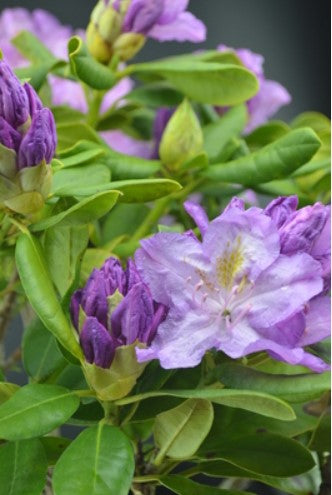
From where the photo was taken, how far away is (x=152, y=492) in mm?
627

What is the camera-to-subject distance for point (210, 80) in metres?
0.77

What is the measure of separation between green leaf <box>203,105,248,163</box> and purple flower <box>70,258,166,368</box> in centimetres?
27

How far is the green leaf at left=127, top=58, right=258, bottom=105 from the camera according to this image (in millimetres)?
749

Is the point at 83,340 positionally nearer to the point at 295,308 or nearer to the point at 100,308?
the point at 100,308

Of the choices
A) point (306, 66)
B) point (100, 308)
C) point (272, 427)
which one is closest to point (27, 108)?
point (100, 308)

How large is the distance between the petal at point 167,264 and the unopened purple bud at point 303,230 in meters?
0.06

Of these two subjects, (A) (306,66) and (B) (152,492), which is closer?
(B) (152,492)

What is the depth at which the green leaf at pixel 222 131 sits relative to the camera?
0.79 metres

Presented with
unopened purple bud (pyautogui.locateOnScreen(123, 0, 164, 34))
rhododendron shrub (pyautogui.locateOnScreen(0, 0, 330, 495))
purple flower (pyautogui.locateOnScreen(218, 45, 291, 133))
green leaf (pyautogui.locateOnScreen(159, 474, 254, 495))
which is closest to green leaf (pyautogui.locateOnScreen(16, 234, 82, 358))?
rhododendron shrub (pyautogui.locateOnScreen(0, 0, 330, 495))

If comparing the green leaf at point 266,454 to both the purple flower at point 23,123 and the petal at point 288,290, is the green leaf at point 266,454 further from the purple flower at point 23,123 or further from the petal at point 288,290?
the purple flower at point 23,123

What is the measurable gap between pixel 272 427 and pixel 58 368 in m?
0.15

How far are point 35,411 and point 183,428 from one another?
97 millimetres

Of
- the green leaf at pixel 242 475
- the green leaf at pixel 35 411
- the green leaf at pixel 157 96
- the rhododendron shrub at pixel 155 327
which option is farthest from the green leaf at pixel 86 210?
the green leaf at pixel 157 96

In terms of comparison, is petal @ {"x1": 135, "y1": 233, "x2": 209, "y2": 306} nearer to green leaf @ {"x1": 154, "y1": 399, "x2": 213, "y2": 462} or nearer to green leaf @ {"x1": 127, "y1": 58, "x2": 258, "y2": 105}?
green leaf @ {"x1": 154, "y1": 399, "x2": 213, "y2": 462}
